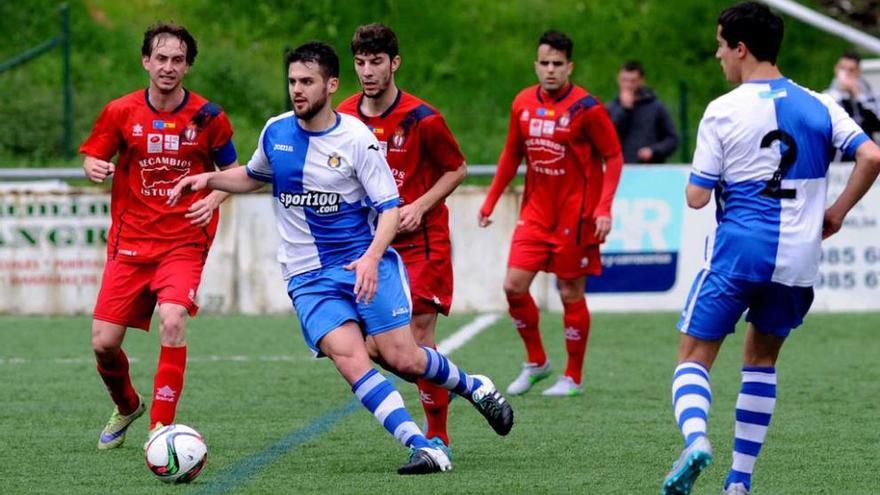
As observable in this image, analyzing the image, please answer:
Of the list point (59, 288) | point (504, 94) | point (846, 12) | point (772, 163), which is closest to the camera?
point (772, 163)

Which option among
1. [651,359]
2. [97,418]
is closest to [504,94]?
[651,359]

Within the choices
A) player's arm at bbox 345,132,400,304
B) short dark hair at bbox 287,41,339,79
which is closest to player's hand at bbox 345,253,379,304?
player's arm at bbox 345,132,400,304

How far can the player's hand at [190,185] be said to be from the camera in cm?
679

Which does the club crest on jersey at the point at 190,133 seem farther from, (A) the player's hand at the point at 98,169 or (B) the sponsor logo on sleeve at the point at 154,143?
(A) the player's hand at the point at 98,169

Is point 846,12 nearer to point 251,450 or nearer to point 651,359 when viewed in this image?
point 651,359

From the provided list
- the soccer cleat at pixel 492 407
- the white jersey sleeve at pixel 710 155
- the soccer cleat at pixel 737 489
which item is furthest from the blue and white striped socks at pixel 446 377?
the white jersey sleeve at pixel 710 155

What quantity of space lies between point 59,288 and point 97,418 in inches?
227

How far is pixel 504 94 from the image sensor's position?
70.1 feet

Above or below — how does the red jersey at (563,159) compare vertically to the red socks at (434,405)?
above

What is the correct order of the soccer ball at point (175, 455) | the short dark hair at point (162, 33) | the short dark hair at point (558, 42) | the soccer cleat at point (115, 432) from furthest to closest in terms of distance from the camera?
the short dark hair at point (558, 42), the soccer cleat at point (115, 432), the short dark hair at point (162, 33), the soccer ball at point (175, 455)

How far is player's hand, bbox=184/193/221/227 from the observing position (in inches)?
279

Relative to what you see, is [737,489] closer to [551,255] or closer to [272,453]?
[272,453]

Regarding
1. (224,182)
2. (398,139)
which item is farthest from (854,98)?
(224,182)

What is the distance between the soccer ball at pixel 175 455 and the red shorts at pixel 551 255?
357cm
